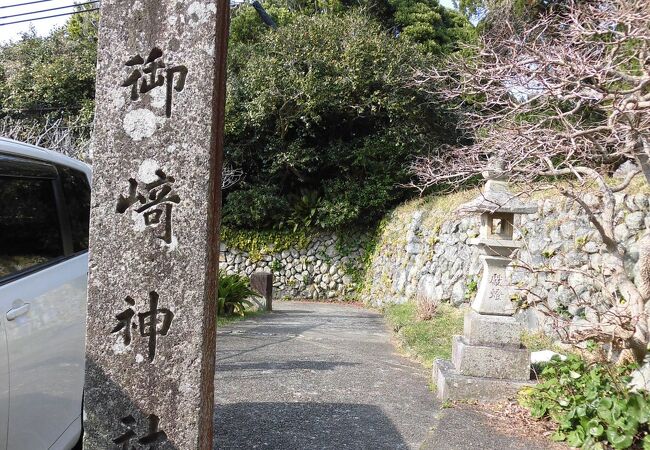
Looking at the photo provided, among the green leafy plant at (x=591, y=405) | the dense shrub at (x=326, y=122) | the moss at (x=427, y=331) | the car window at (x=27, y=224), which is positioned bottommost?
the moss at (x=427, y=331)

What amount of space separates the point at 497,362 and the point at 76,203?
3762 millimetres

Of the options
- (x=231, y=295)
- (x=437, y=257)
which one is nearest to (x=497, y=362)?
(x=231, y=295)

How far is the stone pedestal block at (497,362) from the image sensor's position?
16.5ft

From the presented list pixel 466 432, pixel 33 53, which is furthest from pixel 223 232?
pixel 466 432

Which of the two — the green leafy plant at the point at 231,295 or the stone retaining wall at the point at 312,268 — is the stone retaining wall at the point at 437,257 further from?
the green leafy plant at the point at 231,295

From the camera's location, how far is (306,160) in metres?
14.8

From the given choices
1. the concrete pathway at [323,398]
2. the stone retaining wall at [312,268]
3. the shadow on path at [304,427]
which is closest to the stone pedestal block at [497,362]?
the concrete pathway at [323,398]

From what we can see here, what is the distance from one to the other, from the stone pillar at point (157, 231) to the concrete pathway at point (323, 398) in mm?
1608

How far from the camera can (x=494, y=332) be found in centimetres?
514

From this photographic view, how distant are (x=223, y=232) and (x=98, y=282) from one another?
1366 cm

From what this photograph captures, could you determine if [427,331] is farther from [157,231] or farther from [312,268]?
[312,268]

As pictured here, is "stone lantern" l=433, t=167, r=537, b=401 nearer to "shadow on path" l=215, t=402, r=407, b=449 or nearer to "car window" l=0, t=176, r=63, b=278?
"shadow on path" l=215, t=402, r=407, b=449

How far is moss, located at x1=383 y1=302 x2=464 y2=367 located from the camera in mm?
6767

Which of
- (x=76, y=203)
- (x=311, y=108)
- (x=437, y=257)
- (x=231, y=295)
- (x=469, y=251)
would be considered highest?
(x=311, y=108)
